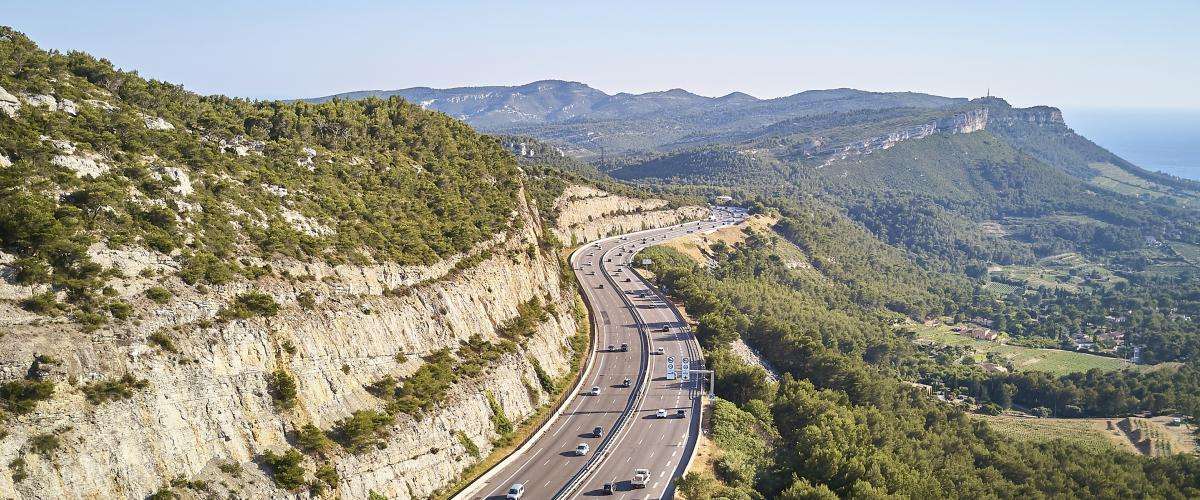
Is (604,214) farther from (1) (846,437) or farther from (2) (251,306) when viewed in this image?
(2) (251,306)

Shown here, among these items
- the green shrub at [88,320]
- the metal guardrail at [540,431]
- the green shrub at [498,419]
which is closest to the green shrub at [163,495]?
the green shrub at [88,320]

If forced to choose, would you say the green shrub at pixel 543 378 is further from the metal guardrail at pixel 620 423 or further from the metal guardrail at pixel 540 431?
the metal guardrail at pixel 620 423

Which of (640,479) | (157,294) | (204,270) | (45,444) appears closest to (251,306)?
(204,270)

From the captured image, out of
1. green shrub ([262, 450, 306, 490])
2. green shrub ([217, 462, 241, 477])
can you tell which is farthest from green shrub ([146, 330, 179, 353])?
green shrub ([262, 450, 306, 490])

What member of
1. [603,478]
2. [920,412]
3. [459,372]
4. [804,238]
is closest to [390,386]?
[459,372]

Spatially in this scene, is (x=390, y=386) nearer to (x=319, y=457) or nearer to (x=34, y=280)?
(x=319, y=457)

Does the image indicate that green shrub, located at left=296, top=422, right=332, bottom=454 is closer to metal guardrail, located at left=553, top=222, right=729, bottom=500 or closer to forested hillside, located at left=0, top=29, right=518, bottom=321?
forested hillside, located at left=0, top=29, right=518, bottom=321
